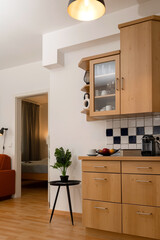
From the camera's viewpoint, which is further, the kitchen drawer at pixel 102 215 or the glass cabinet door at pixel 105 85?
the glass cabinet door at pixel 105 85

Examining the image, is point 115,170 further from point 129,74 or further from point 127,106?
point 129,74

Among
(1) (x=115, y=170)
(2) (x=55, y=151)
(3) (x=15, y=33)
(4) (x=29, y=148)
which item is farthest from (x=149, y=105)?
(4) (x=29, y=148)

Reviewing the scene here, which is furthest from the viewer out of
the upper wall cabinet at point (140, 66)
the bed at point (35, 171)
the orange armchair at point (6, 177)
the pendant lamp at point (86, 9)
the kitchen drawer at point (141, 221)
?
the bed at point (35, 171)

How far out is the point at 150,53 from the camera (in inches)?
113

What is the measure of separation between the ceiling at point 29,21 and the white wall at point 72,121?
515 millimetres

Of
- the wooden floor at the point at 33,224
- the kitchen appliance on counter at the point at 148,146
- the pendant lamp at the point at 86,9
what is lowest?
the wooden floor at the point at 33,224

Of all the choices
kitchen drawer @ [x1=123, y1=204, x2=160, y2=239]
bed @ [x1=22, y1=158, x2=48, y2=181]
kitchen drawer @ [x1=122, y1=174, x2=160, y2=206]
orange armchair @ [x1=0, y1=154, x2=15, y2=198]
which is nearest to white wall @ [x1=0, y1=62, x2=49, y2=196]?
orange armchair @ [x1=0, y1=154, x2=15, y2=198]

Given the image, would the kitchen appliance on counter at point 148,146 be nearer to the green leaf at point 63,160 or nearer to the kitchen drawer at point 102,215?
the kitchen drawer at point 102,215

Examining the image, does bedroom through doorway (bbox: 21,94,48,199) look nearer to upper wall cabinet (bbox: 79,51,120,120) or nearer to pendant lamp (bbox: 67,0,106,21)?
upper wall cabinet (bbox: 79,51,120,120)

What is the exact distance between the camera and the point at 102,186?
2838 mm

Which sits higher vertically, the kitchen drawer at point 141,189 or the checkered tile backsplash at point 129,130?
the checkered tile backsplash at point 129,130

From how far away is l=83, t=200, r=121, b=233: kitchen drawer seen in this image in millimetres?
2722

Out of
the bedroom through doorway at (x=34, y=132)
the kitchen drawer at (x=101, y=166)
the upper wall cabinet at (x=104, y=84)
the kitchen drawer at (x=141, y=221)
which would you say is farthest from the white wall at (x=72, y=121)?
Result: the bedroom through doorway at (x=34, y=132)

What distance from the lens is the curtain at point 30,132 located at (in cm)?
800
